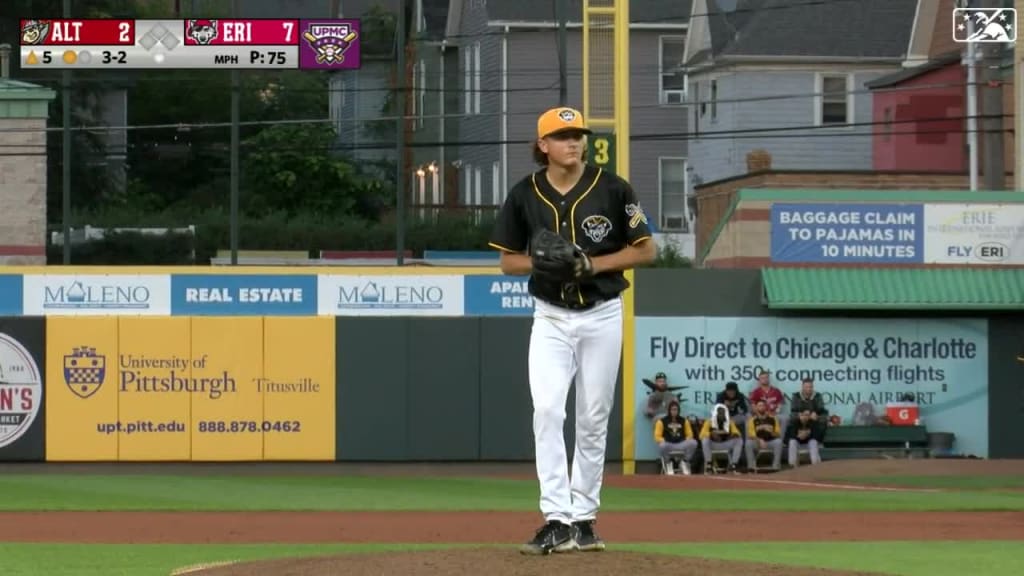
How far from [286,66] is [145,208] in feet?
67.5

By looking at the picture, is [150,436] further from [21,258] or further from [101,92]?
[101,92]

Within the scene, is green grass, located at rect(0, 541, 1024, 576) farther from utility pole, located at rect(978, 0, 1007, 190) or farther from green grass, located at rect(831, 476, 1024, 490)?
utility pole, located at rect(978, 0, 1007, 190)

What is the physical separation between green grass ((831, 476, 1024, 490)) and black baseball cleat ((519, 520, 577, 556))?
1392cm

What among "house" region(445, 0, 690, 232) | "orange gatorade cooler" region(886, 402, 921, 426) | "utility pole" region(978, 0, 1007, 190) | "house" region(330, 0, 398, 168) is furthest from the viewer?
"house" region(330, 0, 398, 168)

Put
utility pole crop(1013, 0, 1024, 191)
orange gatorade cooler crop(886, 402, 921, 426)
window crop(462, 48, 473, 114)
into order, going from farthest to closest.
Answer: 1. window crop(462, 48, 473, 114)
2. utility pole crop(1013, 0, 1024, 191)
3. orange gatorade cooler crop(886, 402, 921, 426)

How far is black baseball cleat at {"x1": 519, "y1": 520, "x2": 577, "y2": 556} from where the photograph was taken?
9.03 metres

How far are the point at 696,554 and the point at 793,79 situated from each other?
129 ft

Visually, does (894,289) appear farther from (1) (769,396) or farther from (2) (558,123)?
(2) (558,123)

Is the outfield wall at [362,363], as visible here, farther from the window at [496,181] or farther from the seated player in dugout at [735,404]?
the window at [496,181]

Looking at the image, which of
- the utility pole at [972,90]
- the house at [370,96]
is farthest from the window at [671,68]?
the utility pole at [972,90]

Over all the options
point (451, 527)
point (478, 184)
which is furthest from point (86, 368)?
point (478, 184)

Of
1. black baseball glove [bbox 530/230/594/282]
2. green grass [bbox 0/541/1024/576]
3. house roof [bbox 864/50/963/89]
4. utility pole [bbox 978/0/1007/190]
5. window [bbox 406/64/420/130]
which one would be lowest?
green grass [bbox 0/541/1024/576]

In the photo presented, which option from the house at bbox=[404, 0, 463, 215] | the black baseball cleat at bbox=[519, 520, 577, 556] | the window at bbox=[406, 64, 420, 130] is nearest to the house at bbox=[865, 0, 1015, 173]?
the house at bbox=[404, 0, 463, 215]

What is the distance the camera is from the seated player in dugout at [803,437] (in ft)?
83.6
